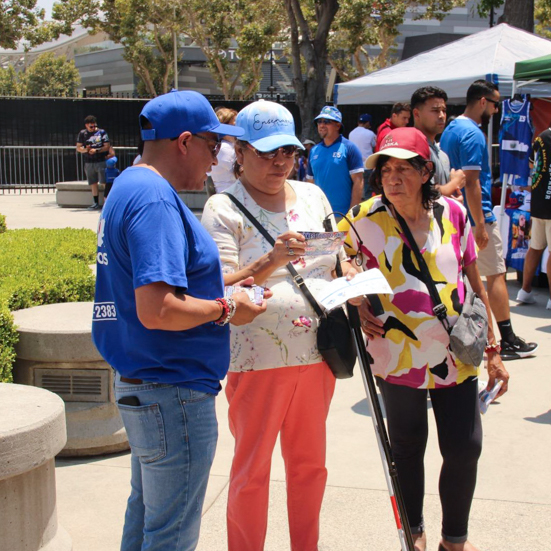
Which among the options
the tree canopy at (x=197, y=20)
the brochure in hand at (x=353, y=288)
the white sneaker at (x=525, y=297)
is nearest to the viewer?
the brochure in hand at (x=353, y=288)

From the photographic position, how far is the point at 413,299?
10.3ft

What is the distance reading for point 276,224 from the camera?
304cm

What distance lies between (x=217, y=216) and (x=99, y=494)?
184 cm

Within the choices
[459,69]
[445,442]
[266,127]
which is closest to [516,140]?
[459,69]

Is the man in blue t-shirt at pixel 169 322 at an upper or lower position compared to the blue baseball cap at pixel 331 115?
lower

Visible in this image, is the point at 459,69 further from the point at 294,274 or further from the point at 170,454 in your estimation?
the point at 170,454

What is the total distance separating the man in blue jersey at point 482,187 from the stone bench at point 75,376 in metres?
2.80

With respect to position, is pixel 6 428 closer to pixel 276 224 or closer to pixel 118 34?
pixel 276 224

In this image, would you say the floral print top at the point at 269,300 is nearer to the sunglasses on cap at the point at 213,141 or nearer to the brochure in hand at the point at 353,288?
the brochure in hand at the point at 353,288

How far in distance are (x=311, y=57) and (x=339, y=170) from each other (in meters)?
11.9

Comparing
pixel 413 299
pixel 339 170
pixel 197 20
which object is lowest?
pixel 413 299

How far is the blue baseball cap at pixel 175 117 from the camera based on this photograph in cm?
238

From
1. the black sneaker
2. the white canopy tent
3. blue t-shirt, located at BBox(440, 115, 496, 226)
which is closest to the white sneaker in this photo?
the black sneaker

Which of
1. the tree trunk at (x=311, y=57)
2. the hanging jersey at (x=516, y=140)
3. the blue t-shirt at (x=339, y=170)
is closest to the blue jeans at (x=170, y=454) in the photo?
the blue t-shirt at (x=339, y=170)
